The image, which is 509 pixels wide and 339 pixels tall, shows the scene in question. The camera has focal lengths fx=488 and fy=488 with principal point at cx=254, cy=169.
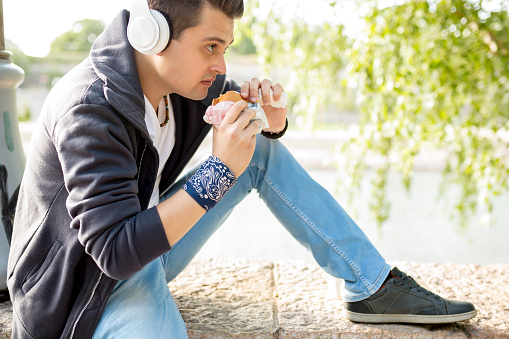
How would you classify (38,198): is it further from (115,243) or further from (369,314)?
(369,314)

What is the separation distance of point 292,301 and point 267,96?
684 millimetres

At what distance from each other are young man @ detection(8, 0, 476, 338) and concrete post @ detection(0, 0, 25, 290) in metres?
0.35

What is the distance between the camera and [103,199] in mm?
983

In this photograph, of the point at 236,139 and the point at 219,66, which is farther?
the point at 219,66

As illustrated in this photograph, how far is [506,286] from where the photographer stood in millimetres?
1785

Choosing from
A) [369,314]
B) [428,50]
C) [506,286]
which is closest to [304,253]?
[428,50]

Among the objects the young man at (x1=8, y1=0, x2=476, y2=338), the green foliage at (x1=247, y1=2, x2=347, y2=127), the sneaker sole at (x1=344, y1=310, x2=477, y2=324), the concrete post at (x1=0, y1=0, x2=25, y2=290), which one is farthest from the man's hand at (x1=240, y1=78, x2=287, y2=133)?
the green foliage at (x1=247, y1=2, x2=347, y2=127)

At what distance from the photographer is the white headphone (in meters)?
1.12

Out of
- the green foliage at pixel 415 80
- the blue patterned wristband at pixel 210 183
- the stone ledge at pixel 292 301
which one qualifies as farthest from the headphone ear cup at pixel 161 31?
the green foliage at pixel 415 80

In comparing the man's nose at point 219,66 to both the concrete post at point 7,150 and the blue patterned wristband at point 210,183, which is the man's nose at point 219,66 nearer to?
the blue patterned wristband at point 210,183

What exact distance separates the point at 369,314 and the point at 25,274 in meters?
0.93

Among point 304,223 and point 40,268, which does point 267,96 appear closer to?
point 304,223

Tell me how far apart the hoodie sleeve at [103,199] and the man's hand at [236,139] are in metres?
0.21

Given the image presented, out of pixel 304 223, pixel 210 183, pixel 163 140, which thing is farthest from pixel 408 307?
pixel 163 140
